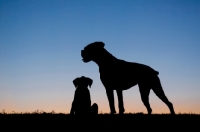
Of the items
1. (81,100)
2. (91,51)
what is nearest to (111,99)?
(81,100)

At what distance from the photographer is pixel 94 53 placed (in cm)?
930

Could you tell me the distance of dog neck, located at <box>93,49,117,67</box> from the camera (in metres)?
9.15

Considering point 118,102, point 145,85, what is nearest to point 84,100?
point 118,102

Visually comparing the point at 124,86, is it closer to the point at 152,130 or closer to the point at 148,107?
the point at 148,107

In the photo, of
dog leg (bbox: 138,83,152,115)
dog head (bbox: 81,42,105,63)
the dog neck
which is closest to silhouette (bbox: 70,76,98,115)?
the dog neck

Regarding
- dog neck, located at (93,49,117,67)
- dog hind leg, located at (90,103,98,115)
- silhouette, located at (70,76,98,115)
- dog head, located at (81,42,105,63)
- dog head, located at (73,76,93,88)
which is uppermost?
dog head, located at (81,42,105,63)

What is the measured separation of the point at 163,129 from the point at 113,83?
12.6 feet

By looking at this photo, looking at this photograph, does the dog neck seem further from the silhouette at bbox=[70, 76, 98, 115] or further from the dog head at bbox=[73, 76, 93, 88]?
the silhouette at bbox=[70, 76, 98, 115]

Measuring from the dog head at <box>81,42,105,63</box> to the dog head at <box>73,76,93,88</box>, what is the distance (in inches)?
53.8

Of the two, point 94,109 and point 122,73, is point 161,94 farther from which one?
point 94,109

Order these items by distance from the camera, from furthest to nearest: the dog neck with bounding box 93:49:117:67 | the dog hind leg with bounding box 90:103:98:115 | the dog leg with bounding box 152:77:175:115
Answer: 1. the dog leg with bounding box 152:77:175:115
2. the dog neck with bounding box 93:49:117:67
3. the dog hind leg with bounding box 90:103:98:115

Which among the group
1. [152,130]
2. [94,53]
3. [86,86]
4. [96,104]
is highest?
[94,53]

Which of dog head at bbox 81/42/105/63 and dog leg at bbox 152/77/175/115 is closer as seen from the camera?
dog head at bbox 81/42/105/63

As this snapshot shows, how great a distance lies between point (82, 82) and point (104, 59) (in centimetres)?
168
